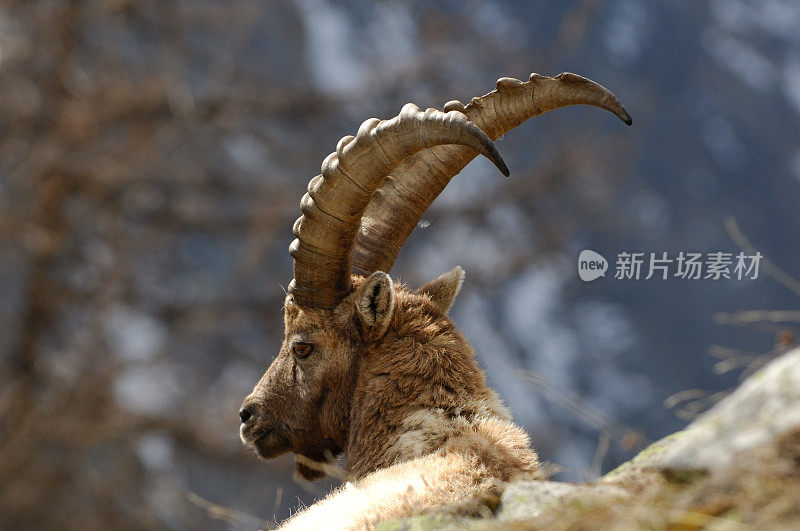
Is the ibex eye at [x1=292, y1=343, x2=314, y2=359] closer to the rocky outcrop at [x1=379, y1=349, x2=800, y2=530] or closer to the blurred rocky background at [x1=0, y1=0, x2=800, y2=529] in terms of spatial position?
the rocky outcrop at [x1=379, y1=349, x2=800, y2=530]

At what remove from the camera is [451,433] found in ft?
11.8

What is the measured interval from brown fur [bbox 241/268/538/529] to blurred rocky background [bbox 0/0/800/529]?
9.29 meters

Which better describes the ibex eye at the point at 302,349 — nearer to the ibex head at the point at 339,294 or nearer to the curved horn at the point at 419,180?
the ibex head at the point at 339,294

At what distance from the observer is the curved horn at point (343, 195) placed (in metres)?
3.77

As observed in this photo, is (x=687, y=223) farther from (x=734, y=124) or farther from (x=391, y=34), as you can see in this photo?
(x=391, y=34)

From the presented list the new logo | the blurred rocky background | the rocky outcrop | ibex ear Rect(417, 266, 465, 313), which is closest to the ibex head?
ibex ear Rect(417, 266, 465, 313)

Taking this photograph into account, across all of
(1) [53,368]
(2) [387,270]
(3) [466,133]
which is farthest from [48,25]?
(3) [466,133]

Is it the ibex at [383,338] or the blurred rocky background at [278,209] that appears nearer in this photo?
the ibex at [383,338]

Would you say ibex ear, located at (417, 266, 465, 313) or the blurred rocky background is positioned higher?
the blurred rocky background

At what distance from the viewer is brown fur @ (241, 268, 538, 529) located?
3.22 metres

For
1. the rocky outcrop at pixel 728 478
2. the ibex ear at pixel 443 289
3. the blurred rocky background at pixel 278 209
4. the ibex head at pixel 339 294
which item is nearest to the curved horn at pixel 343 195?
the ibex head at pixel 339 294

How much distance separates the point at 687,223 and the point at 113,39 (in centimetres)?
1122

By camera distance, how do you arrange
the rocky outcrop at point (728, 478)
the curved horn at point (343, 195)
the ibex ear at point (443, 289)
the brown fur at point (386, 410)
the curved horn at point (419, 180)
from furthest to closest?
the ibex ear at point (443, 289) → the curved horn at point (419, 180) → the curved horn at point (343, 195) → the brown fur at point (386, 410) → the rocky outcrop at point (728, 478)

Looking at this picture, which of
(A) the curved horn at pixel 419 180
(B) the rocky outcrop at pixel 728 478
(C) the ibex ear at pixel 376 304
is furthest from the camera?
(A) the curved horn at pixel 419 180
